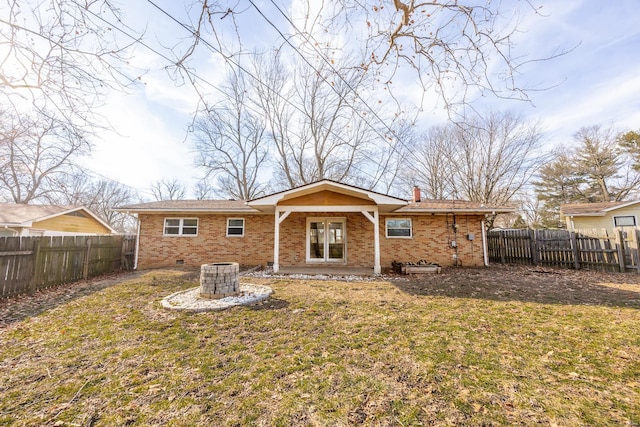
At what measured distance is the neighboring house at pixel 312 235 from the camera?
11.5 m

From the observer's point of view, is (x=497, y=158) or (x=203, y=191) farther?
(x=203, y=191)

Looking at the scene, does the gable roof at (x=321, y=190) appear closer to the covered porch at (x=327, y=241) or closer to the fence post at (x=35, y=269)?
the covered porch at (x=327, y=241)

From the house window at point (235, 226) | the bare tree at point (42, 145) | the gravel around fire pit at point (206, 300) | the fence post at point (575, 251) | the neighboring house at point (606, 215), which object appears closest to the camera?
the bare tree at point (42, 145)

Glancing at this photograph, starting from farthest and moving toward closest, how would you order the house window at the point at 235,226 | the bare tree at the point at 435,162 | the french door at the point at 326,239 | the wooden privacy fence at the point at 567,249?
the bare tree at the point at 435,162 < the house window at the point at 235,226 < the french door at the point at 326,239 < the wooden privacy fence at the point at 567,249

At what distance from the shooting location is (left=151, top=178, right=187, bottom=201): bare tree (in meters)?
33.6

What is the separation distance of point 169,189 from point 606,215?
4192 cm

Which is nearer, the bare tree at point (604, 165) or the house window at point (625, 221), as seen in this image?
the house window at point (625, 221)

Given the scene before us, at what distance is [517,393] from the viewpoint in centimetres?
251

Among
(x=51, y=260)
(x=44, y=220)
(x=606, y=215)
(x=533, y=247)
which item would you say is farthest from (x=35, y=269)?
(x=606, y=215)

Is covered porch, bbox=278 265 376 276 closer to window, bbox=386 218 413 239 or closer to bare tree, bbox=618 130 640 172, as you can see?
window, bbox=386 218 413 239

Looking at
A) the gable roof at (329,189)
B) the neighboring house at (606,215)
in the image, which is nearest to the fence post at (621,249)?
the neighboring house at (606,215)

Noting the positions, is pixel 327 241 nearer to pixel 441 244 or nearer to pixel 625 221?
pixel 441 244

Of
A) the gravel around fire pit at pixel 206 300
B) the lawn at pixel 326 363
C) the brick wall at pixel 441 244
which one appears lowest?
the lawn at pixel 326 363

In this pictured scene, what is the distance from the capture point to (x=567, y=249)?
35.6ft
